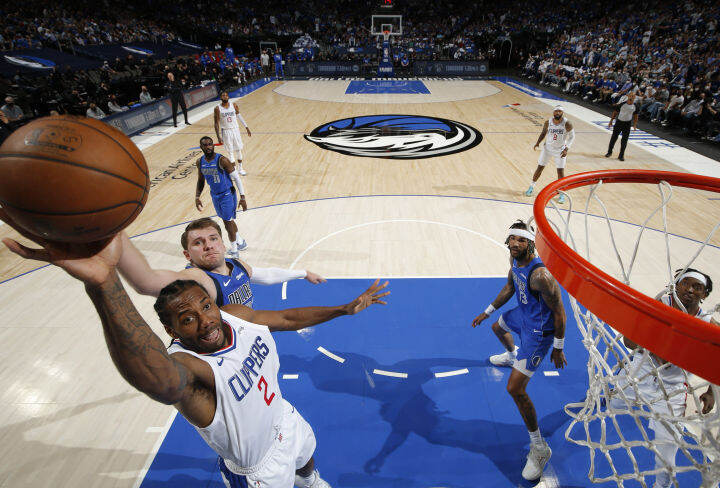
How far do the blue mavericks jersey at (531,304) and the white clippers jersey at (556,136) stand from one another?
18.8 feet

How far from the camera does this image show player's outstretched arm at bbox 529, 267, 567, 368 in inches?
119

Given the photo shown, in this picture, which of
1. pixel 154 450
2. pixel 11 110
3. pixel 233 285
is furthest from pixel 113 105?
pixel 154 450

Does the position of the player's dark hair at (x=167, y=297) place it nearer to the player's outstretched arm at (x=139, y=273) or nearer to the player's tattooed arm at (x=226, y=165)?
the player's outstretched arm at (x=139, y=273)

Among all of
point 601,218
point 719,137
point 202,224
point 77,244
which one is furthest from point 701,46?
point 77,244

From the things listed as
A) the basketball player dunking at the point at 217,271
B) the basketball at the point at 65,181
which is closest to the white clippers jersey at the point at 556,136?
the basketball player dunking at the point at 217,271

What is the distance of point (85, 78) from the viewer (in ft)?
49.1

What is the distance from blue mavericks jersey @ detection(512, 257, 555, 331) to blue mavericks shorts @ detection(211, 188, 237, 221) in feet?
13.5

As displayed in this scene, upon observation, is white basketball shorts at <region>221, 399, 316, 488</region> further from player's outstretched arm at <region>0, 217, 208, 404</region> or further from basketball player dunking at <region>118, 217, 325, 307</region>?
basketball player dunking at <region>118, 217, 325, 307</region>

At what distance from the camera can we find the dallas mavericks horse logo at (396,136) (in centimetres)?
1127

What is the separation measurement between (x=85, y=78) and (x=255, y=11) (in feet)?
82.5

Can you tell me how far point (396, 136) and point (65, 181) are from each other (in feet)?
38.8

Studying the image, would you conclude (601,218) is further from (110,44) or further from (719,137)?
(110,44)

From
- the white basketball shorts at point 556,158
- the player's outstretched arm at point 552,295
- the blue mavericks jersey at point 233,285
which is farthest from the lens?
the white basketball shorts at point 556,158

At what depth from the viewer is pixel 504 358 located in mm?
4152
